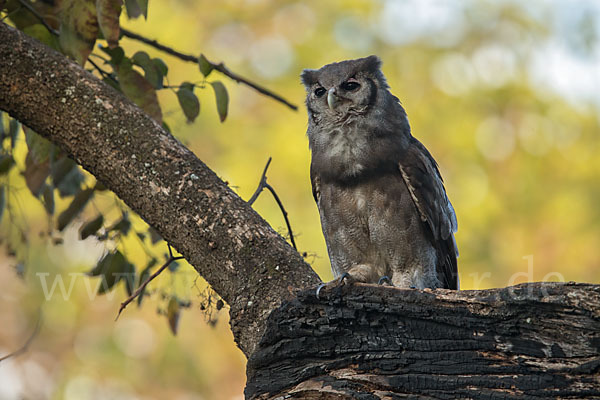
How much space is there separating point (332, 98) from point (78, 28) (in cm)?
149

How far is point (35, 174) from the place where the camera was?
11.2 feet

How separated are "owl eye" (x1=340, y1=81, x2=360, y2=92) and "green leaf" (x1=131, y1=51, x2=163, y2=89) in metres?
1.21

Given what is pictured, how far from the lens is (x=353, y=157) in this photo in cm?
371

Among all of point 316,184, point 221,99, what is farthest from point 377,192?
point 221,99

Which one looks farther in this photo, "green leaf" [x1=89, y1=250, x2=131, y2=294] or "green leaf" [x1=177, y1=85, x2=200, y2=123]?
"green leaf" [x1=89, y1=250, x2=131, y2=294]

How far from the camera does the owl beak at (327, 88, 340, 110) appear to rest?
3896mm

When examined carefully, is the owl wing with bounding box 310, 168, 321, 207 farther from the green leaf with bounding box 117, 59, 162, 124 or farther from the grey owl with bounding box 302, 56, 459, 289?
the green leaf with bounding box 117, 59, 162, 124

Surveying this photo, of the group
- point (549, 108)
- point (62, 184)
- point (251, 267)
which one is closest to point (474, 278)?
point (549, 108)

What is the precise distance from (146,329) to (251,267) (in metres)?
8.60

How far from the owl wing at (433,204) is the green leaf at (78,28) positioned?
68.5 inches

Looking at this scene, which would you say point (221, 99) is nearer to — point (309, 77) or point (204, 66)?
point (204, 66)

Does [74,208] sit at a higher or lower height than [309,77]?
lower

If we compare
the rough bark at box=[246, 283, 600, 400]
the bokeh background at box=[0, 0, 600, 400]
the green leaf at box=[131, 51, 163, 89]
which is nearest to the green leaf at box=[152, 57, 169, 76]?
the green leaf at box=[131, 51, 163, 89]

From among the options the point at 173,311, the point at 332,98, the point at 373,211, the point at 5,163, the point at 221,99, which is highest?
the point at 332,98
